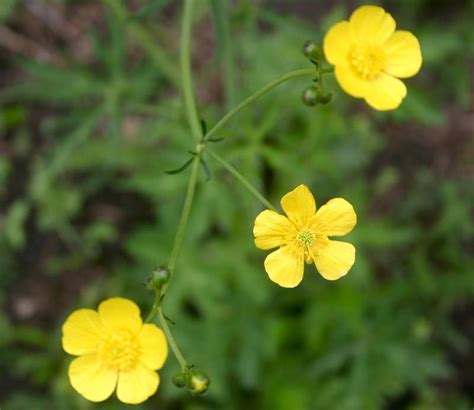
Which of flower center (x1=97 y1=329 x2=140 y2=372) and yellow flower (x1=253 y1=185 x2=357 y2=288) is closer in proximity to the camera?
Answer: yellow flower (x1=253 y1=185 x2=357 y2=288)

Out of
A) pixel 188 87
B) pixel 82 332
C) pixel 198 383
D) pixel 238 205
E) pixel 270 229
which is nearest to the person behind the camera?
pixel 198 383

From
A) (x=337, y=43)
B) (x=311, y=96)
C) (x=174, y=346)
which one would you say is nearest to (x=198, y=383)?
(x=174, y=346)

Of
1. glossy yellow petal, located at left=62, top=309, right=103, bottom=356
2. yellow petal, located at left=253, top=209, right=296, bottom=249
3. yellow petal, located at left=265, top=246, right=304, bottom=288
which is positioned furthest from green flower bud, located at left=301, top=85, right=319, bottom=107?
glossy yellow petal, located at left=62, top=309, right=103, bottom=356

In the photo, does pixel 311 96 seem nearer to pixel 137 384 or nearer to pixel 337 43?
pixel 337 43

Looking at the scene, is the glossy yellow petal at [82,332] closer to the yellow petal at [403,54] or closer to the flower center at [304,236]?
the flower center at [304,236]

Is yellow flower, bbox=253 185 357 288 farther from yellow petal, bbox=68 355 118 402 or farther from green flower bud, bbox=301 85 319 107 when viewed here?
yellow petal, bbox=68 355 118 402

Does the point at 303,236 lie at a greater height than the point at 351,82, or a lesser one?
lesser

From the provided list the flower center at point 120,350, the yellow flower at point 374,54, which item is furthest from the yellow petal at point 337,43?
the flower center at point 120,350
